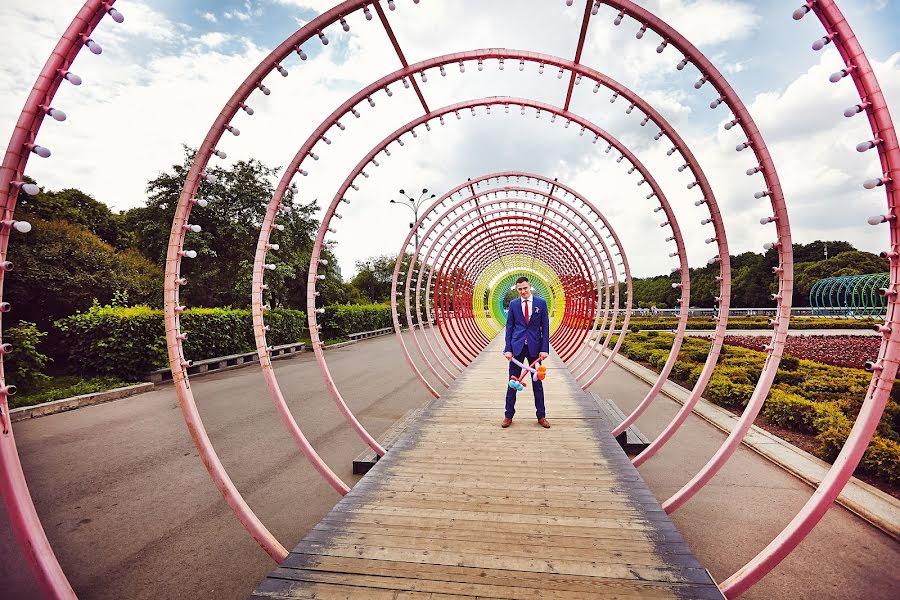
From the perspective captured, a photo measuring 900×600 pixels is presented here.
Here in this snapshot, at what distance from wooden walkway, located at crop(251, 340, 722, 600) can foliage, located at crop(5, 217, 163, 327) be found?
1275cm

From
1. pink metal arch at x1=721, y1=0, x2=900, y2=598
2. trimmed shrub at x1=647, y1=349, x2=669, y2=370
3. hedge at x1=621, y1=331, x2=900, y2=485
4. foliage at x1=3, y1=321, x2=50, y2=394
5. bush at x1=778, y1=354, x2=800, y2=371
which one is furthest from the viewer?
trimmed shrub at x1=647, y1=349, x2=669, y2=370

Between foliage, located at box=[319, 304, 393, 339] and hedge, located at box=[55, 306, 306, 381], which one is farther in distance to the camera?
foliage, located at box=[319, 304, 393, 339]

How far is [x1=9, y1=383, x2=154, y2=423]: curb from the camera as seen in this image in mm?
7172

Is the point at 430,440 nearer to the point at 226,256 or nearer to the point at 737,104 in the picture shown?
the point at 737,104

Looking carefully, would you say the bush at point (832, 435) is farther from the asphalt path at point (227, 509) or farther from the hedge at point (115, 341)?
the hedge at point (115, 341)

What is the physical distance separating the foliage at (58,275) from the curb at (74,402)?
392cm

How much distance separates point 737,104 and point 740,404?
664cm

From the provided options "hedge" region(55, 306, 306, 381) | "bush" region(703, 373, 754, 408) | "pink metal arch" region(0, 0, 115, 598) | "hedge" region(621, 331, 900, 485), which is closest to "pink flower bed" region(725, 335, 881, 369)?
"hedge" region(621, 331, 900, 485)

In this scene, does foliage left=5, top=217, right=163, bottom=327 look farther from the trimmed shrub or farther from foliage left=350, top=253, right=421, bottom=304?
foliage left=350, top=253, right=421, bottom=304

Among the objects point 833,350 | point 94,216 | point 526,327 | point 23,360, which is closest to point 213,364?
point 23,360

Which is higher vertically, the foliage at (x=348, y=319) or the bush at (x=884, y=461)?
the foliage at (x=348, y=319)

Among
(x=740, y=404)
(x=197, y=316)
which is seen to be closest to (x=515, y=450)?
(x=740, y=404)

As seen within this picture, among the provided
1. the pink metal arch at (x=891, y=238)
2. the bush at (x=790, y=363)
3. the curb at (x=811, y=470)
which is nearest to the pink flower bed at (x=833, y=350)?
the bush at (x=790, y=363)

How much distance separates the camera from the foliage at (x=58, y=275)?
12.2 meters
